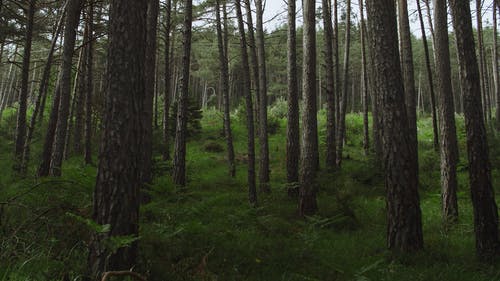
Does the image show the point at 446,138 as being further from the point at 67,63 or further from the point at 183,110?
the point at 67,63

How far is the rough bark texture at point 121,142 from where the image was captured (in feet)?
12.0

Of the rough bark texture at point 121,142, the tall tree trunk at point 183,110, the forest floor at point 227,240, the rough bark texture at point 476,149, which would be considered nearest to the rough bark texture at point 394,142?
the forest floor at point 227,240

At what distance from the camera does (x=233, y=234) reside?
563 cm

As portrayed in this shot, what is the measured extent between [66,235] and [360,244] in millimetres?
4452

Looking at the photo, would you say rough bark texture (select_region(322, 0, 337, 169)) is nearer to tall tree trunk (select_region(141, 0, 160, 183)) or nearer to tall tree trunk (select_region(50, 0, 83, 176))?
tall tree trunk (select_region(141, 0, 160, 183))

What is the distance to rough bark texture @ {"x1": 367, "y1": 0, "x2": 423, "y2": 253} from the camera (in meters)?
5.41

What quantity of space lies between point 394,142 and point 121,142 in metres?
3.91

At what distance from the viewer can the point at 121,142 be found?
12.1 feet

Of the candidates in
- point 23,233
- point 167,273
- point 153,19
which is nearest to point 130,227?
point 167,273

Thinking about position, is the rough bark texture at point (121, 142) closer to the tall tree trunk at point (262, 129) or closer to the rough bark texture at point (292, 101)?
the rough bark texture at point (292, 101)

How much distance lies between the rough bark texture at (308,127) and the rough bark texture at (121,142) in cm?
491

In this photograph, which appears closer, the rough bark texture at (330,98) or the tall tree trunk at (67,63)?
the tall tree trunk at (67,63)

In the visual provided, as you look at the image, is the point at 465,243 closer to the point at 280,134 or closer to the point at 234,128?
the point at 280,134

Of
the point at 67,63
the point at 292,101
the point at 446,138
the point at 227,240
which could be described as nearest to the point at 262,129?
the point at 292,101
